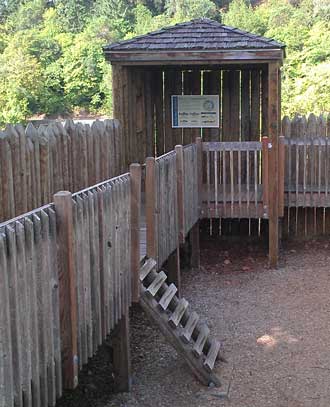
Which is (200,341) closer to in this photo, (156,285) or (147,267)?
(156,285)

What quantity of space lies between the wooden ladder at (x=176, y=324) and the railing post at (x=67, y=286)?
193cm

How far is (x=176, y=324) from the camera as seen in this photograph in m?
6.14

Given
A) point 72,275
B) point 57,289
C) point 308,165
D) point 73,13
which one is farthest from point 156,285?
point 73,13

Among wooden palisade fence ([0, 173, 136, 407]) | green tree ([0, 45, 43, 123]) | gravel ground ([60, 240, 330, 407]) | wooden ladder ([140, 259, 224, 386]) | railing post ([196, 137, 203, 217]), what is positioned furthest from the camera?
green tree ([0, 45, 43, 123])

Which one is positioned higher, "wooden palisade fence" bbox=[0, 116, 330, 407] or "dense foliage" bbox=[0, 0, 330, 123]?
"dense foliage" bbox=[0, 0, 330, 123]

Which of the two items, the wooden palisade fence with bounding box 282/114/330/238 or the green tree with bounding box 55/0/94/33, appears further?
the green tree with bounding box 55/0/94/33

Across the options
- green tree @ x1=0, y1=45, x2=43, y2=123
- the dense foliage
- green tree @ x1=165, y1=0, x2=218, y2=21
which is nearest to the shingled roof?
the dense foliage

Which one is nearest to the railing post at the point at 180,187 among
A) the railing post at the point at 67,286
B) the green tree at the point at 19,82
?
A: the railing post at the point at 67,286

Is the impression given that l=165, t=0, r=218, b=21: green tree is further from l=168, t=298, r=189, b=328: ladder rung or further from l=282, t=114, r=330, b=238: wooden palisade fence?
l=168, t=298, r=189, b=328: ladder rung

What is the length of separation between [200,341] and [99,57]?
42446mm

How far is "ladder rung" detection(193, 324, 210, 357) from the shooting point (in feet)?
20.2

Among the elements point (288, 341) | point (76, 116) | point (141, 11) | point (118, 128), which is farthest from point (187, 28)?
point (141, 11)

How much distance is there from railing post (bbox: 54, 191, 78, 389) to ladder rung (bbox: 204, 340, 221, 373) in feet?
7.52

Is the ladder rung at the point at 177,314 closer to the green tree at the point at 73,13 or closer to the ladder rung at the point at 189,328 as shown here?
the ladder rung at the point at 189,328
